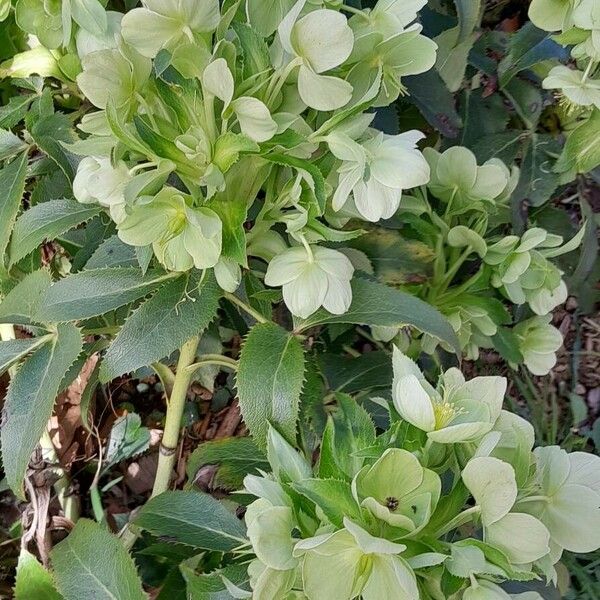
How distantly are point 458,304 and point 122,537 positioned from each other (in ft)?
1.43

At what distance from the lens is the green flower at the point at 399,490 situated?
0.44m

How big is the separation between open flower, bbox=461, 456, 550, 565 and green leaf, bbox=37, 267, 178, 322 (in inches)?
11.4

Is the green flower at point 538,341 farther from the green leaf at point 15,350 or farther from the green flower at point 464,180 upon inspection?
the green leaf at point 15,350

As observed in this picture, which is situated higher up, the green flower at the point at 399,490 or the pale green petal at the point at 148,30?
the pale green petal at the point at 148,30

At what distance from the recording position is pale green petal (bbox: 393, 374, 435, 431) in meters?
0.47

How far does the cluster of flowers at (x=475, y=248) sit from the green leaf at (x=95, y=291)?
29 cm

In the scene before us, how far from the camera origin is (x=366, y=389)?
81 cm

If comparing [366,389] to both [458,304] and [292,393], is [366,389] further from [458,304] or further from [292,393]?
[292,393]

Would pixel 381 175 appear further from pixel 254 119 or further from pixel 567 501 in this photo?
pixel 567 501

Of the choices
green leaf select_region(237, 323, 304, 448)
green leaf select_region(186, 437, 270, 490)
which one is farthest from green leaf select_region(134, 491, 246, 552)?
green leaf select_region(237, 323, 304, 448)

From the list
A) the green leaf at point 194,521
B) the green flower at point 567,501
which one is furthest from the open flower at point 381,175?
the green leaf at point 194,521

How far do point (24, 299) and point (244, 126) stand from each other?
29cm

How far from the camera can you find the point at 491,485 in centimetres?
44

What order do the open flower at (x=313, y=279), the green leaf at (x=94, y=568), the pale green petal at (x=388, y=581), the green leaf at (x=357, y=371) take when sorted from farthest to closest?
the green leaf at (x=357, y=371), the green leaf at (x=94, y=568), the open flower at (x=313, y=279), the pale green petal at (x=388, y=581)
